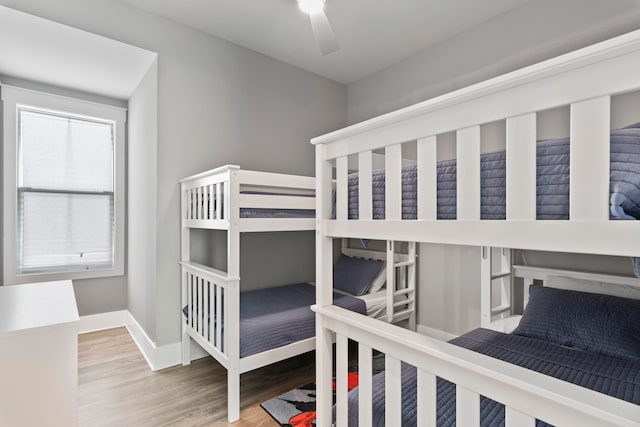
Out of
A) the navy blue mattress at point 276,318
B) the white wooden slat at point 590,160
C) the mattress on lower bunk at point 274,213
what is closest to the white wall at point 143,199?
the navy blue mattress at point 276,318

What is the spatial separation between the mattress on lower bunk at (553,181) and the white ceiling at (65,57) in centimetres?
252

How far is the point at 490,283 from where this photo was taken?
7.59 ft

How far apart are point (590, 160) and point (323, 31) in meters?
1.63

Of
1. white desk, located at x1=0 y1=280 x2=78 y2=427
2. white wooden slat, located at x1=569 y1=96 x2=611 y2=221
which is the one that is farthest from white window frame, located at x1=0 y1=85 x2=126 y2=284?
white wooden slat, located at x1=569 y1=96 x2=611 y2=221

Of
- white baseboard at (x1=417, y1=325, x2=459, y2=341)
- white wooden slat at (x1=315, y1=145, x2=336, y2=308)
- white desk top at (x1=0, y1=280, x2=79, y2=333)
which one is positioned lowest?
white baseboard at (x1=417, y1=325, x2=459, y2=341)

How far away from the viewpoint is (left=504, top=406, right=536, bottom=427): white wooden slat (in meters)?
0.76

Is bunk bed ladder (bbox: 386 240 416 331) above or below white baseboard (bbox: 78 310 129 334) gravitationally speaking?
above

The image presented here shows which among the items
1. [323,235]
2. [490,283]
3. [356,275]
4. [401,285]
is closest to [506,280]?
[490,283]

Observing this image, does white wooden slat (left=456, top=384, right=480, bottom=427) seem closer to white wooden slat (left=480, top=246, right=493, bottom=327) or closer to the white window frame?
white wooden slat (left=480, top=246, right=493, bottom=327)

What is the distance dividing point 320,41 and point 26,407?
2131 millimetres

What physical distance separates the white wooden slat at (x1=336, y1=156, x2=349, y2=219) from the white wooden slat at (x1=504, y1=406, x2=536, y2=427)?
761 mm

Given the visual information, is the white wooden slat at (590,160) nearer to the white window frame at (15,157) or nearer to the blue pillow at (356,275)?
the blue pillow at (356,275)

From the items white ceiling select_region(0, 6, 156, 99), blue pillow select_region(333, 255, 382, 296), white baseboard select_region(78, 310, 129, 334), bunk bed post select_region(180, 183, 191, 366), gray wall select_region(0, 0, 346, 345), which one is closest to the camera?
white ceiling select_region(0, 6, 156, 99)

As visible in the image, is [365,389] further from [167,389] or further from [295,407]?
[167,389]
